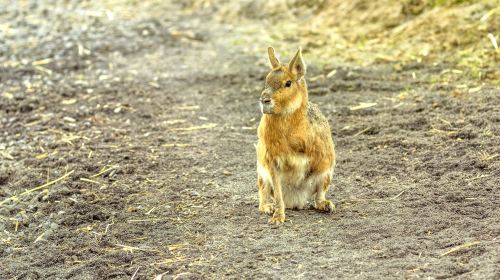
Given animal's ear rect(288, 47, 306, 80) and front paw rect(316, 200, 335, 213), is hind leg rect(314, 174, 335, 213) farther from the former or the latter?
animal's ear rect(288, 47, 306, 80)

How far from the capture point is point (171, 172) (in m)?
7.55

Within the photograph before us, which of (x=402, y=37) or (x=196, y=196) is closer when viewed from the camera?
(x=196, y=196)

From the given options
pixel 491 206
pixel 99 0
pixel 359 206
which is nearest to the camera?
pixel 491 206

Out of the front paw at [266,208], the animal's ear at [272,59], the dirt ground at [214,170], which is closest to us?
the dirt ground at [214,170]

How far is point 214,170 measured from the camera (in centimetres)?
754

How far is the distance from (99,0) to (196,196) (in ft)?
29.1

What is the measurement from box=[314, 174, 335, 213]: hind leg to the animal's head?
63 centimetres

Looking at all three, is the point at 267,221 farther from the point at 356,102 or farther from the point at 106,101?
the point at 106,101

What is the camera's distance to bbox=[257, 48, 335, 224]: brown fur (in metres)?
6.16

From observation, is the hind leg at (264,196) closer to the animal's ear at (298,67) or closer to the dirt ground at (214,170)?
the dirt ground at (214,170)

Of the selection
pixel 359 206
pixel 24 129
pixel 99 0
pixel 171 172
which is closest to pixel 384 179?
Result: pixel 359 206

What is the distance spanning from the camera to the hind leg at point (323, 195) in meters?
6.44

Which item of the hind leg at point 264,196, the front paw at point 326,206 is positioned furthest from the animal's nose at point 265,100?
the front paw at point 326,206

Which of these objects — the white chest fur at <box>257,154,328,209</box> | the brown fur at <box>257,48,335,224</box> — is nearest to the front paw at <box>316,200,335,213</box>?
the brown fur at <box>257,48,335,224</box>
